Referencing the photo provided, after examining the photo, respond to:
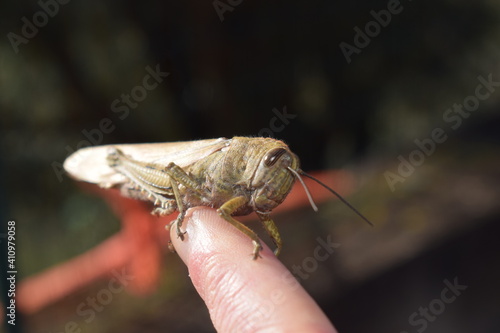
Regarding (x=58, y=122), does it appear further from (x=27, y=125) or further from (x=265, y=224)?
(x=265, y=224)

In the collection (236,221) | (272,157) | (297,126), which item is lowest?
(297,126)

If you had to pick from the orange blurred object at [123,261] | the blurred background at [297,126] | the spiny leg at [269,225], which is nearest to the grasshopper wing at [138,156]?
the spiny leg at [269,225]

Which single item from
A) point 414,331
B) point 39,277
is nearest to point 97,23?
point 39,277

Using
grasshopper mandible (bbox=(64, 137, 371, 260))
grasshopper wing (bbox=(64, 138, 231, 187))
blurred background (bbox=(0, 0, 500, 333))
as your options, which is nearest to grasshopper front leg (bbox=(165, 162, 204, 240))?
grasshopper mandible (bbox=(64, 137, 371, 260))

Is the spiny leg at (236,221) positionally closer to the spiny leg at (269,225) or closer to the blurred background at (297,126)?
the spiny leg at (269,225)

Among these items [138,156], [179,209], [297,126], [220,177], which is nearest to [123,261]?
[138,156]

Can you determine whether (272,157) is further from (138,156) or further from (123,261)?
(123,261)

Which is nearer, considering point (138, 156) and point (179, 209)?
point (179, 209)
